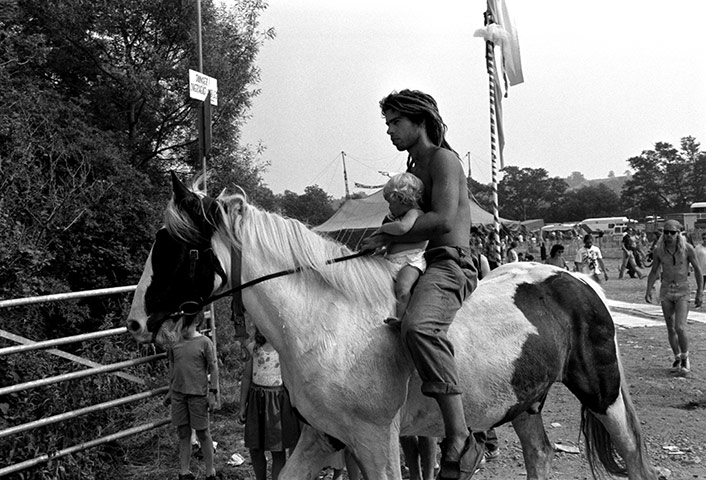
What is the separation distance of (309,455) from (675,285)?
6.88 meters

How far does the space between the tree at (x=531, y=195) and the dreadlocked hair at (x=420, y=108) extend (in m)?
85.2

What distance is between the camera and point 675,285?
25.9 ft

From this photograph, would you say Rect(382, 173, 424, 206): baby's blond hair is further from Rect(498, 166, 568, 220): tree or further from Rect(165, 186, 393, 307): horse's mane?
Rect(498, 166, 568, 220): tree

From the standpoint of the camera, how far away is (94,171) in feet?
34.6

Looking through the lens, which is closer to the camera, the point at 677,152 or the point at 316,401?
the point at 316,401

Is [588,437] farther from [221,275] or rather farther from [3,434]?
[3,434]

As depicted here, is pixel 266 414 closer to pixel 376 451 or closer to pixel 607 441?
pixel 376 451

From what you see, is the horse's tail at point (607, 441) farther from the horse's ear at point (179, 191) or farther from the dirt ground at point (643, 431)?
the horse's ear at point (179, 191)

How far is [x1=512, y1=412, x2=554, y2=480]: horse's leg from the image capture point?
3.96m

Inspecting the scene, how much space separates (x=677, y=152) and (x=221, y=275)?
80.6 meters

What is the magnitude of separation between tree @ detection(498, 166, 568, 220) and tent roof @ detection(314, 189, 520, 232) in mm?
70686

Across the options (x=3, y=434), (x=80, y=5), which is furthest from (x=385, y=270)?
(x=80, y=5)

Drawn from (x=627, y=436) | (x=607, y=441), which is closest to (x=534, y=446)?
(x=607, y=441)

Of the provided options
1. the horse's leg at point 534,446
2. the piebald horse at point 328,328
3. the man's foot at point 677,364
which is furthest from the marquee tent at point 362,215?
the piebald horse at point 328,328
